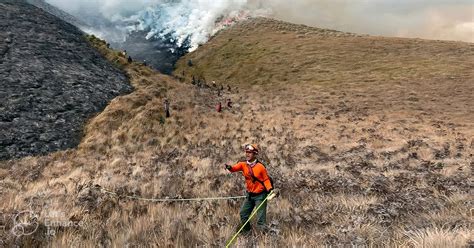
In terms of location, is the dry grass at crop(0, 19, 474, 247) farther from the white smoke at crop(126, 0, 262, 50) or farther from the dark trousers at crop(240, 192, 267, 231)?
the white smoke at crop(126, 0, 262, 50)

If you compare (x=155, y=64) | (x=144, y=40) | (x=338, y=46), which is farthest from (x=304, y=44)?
Result: (x=144, y=40)

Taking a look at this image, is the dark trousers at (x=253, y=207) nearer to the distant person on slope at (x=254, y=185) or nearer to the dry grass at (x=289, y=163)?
the distant person on slope at (x=254, y=185)

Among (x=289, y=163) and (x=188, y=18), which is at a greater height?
(x=188, y=18)

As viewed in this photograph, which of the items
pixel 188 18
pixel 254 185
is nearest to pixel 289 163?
pixel 254 185

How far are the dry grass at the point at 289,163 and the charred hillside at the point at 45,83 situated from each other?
160cm

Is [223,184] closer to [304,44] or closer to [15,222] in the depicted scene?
[15,222]

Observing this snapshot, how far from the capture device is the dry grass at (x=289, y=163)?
22.2ft

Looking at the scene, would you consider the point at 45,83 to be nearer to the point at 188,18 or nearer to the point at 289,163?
the point at 289,163

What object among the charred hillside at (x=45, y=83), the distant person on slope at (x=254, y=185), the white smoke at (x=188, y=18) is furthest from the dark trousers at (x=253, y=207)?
the white smoke at (x=188, y=18)

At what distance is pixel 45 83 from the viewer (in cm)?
2914

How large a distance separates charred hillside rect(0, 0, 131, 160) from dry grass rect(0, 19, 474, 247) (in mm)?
1598

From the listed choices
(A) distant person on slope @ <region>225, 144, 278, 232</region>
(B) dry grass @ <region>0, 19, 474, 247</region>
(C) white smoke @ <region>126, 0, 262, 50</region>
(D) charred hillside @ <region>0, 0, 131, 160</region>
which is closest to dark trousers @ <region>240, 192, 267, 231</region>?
(A) distant person on slope @ <region>225, 144, 278, 232</region>

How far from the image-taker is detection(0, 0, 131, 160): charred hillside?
22.7 m

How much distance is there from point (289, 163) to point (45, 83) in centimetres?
1988
